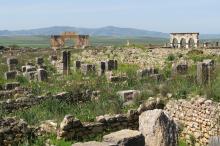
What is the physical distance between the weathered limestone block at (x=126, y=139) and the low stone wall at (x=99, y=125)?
3.41 meters

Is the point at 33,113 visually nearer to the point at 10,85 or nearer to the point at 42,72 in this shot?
the point at 10,85

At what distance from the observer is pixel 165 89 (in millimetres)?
17328

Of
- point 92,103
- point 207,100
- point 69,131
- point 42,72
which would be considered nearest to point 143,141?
point 69,131

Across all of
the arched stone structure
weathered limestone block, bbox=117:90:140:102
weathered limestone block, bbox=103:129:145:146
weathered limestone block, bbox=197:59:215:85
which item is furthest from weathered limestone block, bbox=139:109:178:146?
the arched stone structure

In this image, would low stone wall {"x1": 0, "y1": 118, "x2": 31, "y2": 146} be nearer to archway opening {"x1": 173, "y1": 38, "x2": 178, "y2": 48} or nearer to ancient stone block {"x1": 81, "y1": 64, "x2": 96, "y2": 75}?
ancient stone block {"x1": 81, "y1": 64, "x2": 96, "y2": 75}

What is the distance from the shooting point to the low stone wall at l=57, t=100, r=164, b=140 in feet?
42.9

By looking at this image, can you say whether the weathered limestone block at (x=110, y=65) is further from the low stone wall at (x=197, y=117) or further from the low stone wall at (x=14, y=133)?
the low stone wall at (x=14, y=133)

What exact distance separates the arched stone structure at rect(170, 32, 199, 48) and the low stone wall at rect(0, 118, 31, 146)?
3467 cm

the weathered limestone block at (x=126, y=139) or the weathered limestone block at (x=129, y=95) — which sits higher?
the weathered limestone block at (x=126, y=139)

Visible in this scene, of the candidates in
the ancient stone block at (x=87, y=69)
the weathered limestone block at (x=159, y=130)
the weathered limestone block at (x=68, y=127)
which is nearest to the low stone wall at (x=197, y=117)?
the weathered limestone block at (x=68, y=127)

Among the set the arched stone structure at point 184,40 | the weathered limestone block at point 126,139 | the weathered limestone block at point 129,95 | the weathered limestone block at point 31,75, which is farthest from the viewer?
the arched stone structure at point 184,40

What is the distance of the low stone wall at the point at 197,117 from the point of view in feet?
48.2

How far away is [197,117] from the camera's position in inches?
605

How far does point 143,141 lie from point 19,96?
11070 millimetres
